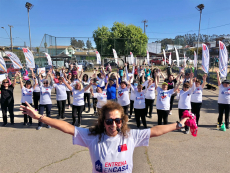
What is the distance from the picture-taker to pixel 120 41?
90.5 feet

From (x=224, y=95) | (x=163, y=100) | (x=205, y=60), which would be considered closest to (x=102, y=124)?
(x=163, y=100)

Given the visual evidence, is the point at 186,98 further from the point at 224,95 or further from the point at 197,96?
the point at 224,95

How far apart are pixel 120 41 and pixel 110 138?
27.0 metres

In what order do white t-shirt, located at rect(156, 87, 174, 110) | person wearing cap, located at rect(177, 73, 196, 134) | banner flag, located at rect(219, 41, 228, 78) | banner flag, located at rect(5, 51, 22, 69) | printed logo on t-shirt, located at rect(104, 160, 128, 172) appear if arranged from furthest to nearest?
banner flag, located at rect(5, 51, 22, 69)
banner flag, located at rect(219, 41, 228, 78)
person wearing cap, located at rect(177, 73, 196, 134)
white t-shirt, located at rect(156, 87, 174, 110)
printed logo on t-shirt, located at rect(104, 160, 128, 172)

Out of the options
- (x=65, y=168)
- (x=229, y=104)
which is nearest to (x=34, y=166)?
(x=65, y=168)

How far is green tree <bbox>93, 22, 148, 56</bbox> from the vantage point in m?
26.9

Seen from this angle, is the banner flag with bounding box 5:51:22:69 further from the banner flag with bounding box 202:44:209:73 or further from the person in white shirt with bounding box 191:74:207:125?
the banner flag with bounding box 202:44:209:73

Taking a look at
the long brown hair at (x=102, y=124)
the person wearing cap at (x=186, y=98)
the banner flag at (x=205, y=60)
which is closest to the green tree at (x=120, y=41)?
the banner flag at (x=205, y=60)

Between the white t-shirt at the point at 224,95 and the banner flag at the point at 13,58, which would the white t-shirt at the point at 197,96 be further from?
the banner flag at the point at 13,58

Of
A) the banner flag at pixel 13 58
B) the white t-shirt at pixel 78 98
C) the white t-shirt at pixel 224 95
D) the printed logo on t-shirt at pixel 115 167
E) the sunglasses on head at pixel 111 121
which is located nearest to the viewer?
the printed logo on t-shirt at pixel 115 167

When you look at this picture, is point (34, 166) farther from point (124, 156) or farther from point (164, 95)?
point (164, 95)

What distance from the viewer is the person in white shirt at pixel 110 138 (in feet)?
5.69

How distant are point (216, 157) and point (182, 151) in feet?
2.50

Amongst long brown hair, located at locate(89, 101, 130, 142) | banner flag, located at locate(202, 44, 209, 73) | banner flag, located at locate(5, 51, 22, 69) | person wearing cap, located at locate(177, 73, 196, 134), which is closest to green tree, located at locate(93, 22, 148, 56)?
banner flag, located at locate(5, 51, 22, 69)
